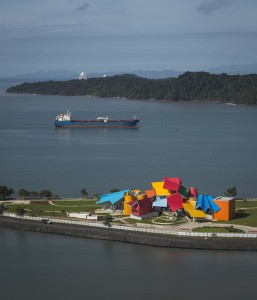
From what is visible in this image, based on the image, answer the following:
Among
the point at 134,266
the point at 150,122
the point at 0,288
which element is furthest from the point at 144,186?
the point at 150,122

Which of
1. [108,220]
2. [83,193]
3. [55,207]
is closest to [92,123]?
[83,193]

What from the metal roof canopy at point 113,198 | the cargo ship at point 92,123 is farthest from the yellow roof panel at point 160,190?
the cargo ship at point 92,123

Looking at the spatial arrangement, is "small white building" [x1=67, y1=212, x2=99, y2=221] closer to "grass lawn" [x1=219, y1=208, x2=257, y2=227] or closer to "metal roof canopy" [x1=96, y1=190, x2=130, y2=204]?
"metal roof canopy" [x1=96, y1=190, x2=130, y2=204]

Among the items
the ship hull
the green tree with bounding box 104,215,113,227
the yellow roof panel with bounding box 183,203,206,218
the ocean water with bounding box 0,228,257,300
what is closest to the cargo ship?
the ship hull

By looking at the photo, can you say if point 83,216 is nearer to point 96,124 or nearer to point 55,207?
point 55,207

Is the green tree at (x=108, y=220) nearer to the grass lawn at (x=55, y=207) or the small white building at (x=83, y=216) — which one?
the small white building at (x=83, y=216)

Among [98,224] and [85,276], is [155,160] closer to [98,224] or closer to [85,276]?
[98,224]
